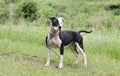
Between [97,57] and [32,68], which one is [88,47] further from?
[32,68]

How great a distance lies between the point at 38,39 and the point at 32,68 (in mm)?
3314

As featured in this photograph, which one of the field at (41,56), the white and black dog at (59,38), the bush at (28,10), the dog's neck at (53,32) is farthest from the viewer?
the bush at (28,10)

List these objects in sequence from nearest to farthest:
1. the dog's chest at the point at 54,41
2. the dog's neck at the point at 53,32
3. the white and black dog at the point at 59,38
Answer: the white and black dog at the point at 59,38, the dog's neck at the point at 53,32, the dog's chest at the point at 54,41

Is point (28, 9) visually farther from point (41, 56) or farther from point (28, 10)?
point (41, 56)

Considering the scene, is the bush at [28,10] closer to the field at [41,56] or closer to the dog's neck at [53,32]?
the field at [41,56]

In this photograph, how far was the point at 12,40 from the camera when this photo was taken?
1073cm

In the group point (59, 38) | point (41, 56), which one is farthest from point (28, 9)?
point (59, 38)

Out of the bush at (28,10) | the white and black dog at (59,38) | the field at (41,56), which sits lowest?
the bush at (28,10)

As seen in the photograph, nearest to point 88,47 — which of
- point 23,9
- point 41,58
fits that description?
point 41,58

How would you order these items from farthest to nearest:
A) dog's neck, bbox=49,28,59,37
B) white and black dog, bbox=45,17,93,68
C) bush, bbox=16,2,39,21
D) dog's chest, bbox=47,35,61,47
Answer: bush, bbox=16,2,39,21
dog's chest, bbox=47,35,61,47
dog's neck, bbox=49,28,59,37
white and black dog, bbox=45,17,93,68

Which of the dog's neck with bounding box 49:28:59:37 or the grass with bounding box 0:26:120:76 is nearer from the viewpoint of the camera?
the grass with bounding box 0:26:120:76

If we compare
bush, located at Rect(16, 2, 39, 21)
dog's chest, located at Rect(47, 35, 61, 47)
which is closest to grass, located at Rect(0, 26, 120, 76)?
dog's chest, located at Rect(47, 35, 61, 47)

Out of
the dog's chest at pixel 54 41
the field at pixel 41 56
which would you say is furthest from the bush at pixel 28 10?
the dog's chest at pixel 54 41

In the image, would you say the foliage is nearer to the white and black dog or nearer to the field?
the field
